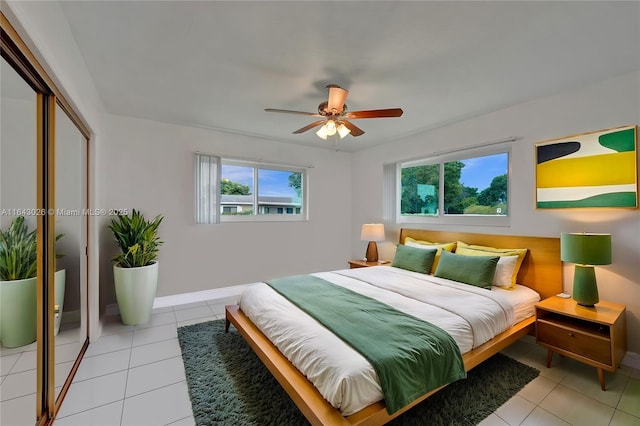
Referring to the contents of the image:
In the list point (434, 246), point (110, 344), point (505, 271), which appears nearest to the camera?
point (110, 344)

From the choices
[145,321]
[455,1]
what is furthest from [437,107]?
[145,321]

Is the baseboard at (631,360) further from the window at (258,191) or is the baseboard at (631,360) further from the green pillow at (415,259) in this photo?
the window at (258,191)

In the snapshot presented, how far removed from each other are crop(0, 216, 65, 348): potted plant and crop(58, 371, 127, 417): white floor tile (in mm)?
666

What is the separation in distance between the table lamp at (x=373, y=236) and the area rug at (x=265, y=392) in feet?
7.02

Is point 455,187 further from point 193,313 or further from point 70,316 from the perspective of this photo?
point 70,316

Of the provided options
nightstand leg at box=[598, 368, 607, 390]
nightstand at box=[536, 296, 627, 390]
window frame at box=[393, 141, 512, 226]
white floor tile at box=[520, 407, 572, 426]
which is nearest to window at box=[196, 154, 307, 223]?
window frame at box=[393, 141, 512, 226]

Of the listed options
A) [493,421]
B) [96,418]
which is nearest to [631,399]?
[493,421]

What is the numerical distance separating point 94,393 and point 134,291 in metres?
1.13

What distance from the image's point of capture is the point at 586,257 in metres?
2.18

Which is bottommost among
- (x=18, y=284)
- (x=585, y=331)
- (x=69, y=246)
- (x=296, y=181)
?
(x=585, y=331)

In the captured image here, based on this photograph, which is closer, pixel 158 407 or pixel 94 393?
pixel 158 407

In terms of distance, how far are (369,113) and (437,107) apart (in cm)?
115

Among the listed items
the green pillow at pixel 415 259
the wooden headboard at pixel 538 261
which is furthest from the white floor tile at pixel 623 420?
the green pillow at pixel 415 259

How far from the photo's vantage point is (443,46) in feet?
6.28
